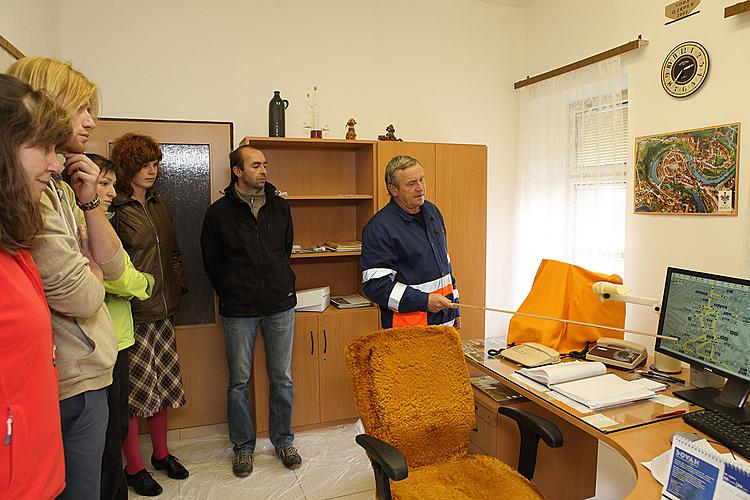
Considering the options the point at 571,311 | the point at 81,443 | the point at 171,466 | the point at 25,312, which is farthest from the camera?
the point at 171,466

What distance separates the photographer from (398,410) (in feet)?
6.19

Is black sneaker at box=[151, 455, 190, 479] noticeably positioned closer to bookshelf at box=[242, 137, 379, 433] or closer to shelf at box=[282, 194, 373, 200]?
bookshelf at box=[242, 137, 379, 433]

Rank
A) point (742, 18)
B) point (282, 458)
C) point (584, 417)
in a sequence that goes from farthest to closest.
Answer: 1. point (282, 458)
2. point (742, 18)
3. point (584, 417)

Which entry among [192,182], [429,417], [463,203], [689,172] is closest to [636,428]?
[429,417]

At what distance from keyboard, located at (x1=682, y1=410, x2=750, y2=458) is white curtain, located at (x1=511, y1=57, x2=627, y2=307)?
6.12ft

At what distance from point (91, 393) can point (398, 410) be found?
100 cm

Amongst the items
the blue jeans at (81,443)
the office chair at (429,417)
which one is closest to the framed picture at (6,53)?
the blue jeans at (81,443)

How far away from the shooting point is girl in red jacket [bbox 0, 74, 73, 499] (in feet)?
3.33

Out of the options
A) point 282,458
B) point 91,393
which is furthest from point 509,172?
point 91,393

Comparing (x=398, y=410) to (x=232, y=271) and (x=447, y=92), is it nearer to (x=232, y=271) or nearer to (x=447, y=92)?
(x=232, y=271)

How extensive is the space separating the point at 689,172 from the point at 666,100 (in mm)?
464

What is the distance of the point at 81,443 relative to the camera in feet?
4.39

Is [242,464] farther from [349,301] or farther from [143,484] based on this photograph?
[349,301]

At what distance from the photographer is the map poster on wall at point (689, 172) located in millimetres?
2740
